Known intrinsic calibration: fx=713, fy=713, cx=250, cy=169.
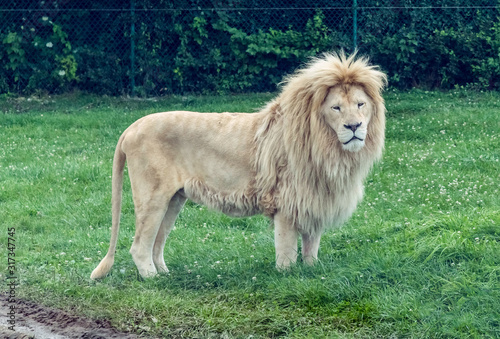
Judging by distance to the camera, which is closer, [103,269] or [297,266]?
[297,266]

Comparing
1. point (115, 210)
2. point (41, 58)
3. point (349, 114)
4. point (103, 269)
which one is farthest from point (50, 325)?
point (41, 58)

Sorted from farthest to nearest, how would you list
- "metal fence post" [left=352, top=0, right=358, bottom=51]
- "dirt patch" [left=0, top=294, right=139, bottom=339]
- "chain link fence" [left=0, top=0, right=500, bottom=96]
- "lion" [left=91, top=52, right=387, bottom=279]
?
"chain link fence" [left=0, top=0, right=500, bottom=96] → "metal fence post" [left=352, top=0, right=358, bottom=51] → "lion" [left=91, top=52, right=387, bottom=279] → "dirt patch" [left=0, top=294, right=139, bottom=339]

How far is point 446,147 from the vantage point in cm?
909

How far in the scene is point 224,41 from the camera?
1316 centimetres

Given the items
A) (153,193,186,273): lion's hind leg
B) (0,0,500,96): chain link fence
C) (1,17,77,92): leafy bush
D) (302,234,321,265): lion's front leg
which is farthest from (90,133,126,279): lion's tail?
(1,17,77,92): leafy bush

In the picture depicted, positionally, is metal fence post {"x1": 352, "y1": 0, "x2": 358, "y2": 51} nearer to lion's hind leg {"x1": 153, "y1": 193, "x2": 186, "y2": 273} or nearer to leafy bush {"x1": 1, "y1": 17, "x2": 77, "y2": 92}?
leafy bush {"x1": 1, "y1": 17, "x2": 77, "y2": 92}

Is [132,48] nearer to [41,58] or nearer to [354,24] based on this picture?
[41,58]

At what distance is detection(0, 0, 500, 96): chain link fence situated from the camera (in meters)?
12.9

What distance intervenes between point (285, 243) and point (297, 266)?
0.62 ft

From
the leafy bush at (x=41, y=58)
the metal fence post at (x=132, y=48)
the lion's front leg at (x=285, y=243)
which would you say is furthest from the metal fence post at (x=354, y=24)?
the lion's front leg at (x=285, y=243)

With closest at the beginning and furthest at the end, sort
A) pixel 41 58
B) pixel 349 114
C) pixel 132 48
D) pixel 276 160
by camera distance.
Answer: pixel 349 114
pixel 276 160
pixel 132 48
pixel 41 58

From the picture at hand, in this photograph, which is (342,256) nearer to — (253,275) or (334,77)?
(253,275)

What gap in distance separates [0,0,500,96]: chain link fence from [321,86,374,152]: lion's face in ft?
25.8

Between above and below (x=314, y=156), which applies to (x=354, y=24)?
above
